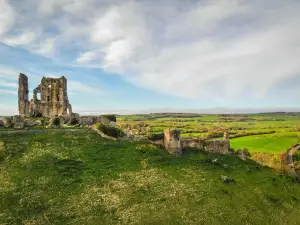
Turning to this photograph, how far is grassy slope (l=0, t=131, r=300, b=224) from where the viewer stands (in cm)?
2844

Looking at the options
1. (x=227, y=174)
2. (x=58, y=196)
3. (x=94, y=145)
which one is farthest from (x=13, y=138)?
(x=227, y=174)

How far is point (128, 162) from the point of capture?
A: 39.2 m

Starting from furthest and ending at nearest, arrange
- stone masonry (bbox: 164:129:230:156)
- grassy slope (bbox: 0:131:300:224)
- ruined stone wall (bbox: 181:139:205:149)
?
ruined stone wall (bbox: 181:139:205:149)
stone masonry (bbox: 164:129:230:156)
grassy slope (bbox: 0:131:300:224)

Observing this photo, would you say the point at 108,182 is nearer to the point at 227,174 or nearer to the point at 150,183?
the point at 150,183

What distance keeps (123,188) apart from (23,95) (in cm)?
5009

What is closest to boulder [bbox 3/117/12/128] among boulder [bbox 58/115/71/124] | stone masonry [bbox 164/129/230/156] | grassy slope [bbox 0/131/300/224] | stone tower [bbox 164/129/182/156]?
grassy slope [bbox 0/131/300/224]

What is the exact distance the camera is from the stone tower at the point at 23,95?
71.6 m

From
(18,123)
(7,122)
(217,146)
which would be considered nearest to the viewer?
(18,123)

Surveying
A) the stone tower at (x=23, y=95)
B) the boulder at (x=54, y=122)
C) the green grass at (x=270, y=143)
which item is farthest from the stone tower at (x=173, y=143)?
the green grass at (x=270, y=143)

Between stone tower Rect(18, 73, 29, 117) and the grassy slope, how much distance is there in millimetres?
30514

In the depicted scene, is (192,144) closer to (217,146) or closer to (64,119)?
(217,146)

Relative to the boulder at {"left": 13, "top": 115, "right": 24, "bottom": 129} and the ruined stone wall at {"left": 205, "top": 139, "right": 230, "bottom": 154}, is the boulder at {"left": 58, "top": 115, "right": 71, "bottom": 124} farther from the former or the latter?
the ruined stone wall at {"left": 205, "top": 139, "right": 230, "bottom": 154}

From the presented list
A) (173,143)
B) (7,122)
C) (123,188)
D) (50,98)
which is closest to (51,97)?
(50,98)

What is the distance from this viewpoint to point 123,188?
32906 mm
